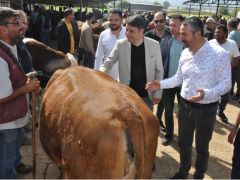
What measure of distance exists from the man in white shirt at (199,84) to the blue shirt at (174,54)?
1231mm

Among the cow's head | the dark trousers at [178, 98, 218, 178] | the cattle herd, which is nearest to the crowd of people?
the dark trousers at [178, 98, 218, 178]

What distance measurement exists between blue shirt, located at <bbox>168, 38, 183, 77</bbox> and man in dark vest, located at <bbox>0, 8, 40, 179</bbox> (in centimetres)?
264

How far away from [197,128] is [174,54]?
177cm

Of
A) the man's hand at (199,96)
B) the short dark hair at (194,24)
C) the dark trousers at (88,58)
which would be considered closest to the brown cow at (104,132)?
the man's hand at (199,96)

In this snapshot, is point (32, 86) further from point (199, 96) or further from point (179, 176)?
point (179, 176)

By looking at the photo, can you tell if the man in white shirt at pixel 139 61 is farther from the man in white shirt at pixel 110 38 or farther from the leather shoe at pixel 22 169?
the leather shoe at pixel 22 169

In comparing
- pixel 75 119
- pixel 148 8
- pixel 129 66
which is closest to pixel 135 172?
pixel 75 119

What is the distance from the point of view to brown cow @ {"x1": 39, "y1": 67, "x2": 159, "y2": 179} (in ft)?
7.73

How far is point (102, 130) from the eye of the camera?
2367mm

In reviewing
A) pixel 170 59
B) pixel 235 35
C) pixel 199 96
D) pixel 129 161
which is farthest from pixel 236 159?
pixel 235 35

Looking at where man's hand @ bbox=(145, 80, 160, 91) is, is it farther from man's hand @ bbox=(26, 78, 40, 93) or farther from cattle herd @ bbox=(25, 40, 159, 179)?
man's hand @ bbox=(26, 78, 40, 93)

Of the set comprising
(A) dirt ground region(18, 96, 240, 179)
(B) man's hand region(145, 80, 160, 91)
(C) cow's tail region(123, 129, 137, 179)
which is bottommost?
(A) dirt ground region(18, 96, 240, 179)

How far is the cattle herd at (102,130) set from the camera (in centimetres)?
236

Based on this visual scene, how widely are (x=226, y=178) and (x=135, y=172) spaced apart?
8.53 feet
